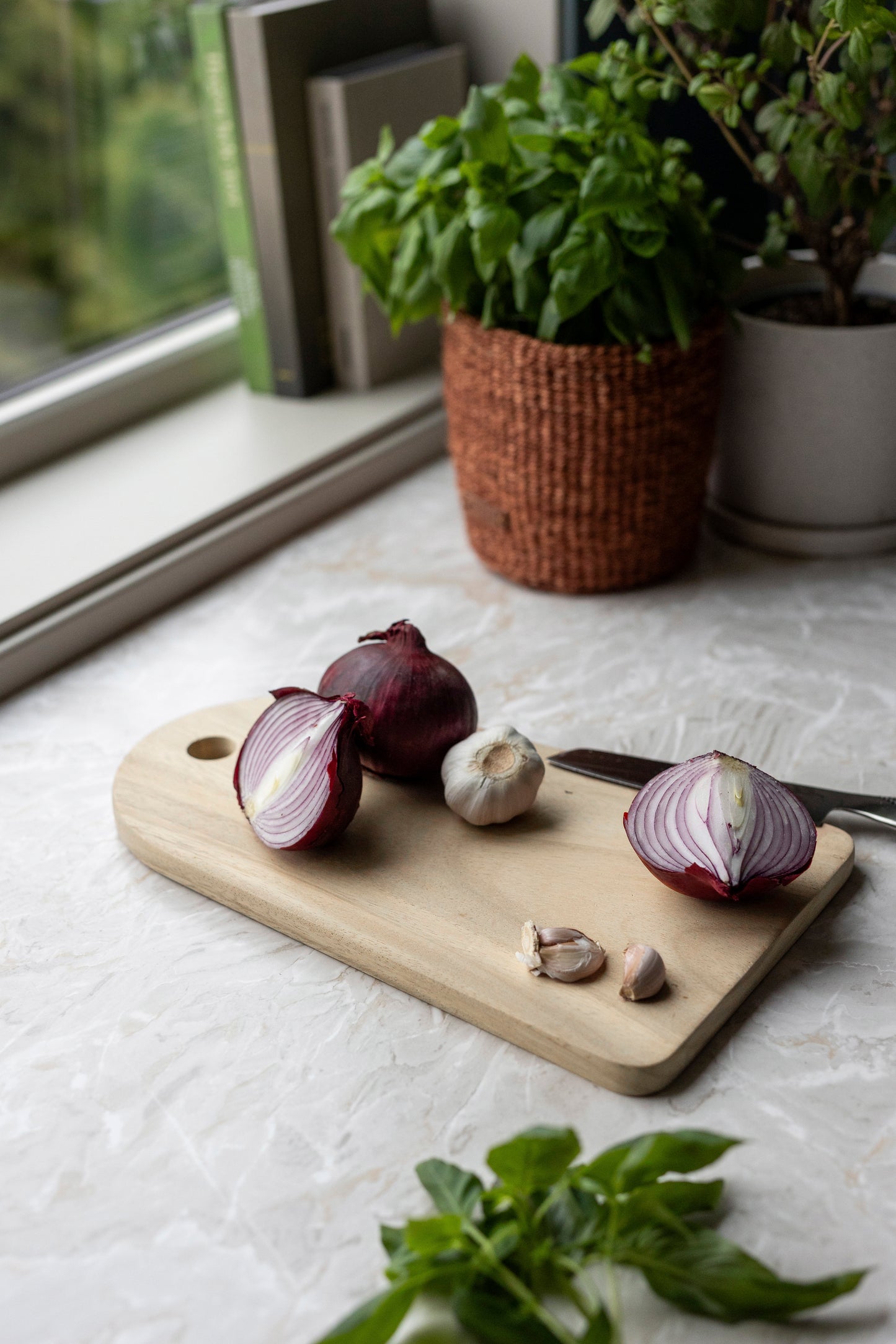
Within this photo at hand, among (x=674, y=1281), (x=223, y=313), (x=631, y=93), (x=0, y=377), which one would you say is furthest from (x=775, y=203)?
(x=674, y=1281)

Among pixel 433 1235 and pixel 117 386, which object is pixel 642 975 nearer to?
pixel 433 1235

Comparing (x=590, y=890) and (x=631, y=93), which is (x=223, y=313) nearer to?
(x=631, y=93)

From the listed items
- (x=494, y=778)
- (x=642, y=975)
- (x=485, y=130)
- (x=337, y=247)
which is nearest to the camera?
(x=642, y=975)

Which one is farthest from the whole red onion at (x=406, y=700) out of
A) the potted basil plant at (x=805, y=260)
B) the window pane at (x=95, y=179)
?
the window pane at (x=95, y=179)

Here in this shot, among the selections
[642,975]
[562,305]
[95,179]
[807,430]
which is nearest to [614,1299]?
[642,975]

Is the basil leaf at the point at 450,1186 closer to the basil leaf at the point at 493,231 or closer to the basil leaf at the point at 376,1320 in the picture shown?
the basil leaf at the point at 376,1320

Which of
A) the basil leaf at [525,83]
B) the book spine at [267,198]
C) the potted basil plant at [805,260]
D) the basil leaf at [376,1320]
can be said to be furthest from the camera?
the book spine at [267,198]

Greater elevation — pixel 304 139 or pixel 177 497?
pixel 304 139

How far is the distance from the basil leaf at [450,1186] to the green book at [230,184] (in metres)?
0.96

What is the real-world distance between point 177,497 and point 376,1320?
2.68 ft

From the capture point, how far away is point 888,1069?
605 mm

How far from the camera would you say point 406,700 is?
739 mm

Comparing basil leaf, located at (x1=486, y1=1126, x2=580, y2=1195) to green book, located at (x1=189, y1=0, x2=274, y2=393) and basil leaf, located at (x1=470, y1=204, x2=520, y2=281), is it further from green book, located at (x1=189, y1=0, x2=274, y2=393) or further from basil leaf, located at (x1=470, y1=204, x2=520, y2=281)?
green book, located at (x1=189, y1=0, x2=274, y2=393)

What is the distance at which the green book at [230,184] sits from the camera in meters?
1.16
